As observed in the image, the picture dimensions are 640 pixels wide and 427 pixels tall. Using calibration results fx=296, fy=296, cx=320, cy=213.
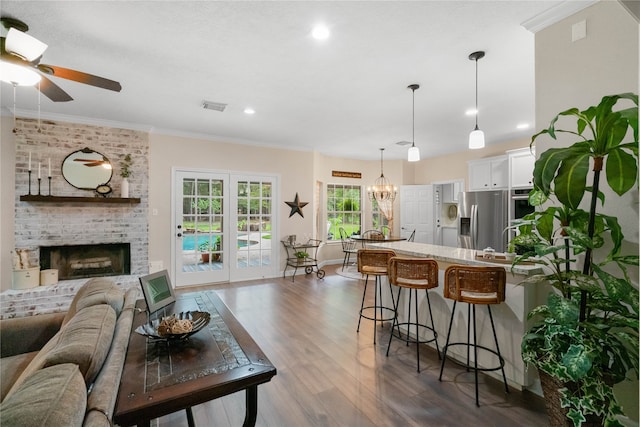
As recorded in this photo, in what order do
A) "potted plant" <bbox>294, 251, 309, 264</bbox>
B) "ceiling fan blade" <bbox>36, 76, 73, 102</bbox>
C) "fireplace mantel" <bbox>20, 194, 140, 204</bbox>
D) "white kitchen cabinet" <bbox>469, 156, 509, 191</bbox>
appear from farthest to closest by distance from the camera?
1. "potted plant" <bbox>294, 251, 309, 264</bbox>
2. "white kitchen cabinet" <bbox>469, 156, 509, 191</bbox>
3. "fireplace mantel" <bbox>20, 194, 140, 204</bbox>
4. "ceiling fan blade" <bbox>36, 76, 73, 102</bbox>

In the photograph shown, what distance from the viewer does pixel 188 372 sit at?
122cm

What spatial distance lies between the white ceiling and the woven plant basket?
2363 millimetres

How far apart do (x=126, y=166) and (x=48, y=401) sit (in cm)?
471

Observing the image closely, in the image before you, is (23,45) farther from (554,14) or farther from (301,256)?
(301,256)

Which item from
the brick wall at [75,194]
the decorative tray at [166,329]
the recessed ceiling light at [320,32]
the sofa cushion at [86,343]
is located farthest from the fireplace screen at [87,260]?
the recessed ceiling light at [320,32]

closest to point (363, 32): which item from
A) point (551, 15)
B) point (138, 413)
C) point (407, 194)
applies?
point (551, 15)

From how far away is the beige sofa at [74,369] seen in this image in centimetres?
83

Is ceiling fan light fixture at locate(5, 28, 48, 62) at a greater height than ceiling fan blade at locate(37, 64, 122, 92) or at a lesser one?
greater

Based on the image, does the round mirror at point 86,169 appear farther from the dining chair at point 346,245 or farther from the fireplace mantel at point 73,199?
the dining chair at point 346,245

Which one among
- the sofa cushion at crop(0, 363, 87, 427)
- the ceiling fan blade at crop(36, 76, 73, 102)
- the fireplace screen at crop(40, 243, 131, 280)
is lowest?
the fireplace screen at crop(40, 243, 131, 280)

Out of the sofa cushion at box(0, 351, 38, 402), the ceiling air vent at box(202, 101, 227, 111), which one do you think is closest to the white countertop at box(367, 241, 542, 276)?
the ceiling air vent at box(202, 101, 227, 111)

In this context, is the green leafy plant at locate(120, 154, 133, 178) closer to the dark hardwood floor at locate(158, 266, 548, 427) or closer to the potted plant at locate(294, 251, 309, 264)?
the dark hardwood floor at locate(158, 266, 548, 427)

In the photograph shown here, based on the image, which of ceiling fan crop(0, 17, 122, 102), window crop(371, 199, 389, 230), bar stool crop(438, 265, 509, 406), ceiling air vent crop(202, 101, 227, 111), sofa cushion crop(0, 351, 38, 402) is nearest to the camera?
sofa cushion crop(0, 351, 38, 402)

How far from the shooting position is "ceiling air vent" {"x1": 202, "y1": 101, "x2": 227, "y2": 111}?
3.85 meters
